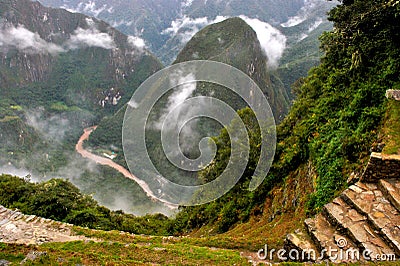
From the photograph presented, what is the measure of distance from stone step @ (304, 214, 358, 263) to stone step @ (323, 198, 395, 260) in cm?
11

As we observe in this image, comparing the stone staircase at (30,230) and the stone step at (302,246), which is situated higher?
the stone step at (302,246)

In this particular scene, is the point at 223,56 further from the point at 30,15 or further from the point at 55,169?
the point at 30,15

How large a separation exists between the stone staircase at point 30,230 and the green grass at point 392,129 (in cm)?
909

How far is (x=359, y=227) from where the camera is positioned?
18.5 ft

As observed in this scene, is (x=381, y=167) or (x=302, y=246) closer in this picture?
(x=302, y=246)

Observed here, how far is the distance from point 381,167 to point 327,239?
209 cm

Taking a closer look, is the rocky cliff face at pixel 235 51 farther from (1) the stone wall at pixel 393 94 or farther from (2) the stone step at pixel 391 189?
(2) the stone step at pixel 391 189

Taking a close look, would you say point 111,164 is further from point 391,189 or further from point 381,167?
point 391,189

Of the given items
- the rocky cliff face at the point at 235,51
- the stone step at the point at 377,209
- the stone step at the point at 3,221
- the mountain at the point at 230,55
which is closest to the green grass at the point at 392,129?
the stone step at the point at 377,209

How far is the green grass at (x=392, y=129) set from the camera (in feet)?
20.9

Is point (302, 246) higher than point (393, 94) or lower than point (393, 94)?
lower

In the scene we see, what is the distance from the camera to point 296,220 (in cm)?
820

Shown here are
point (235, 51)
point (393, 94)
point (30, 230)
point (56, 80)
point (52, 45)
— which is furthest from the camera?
point (52, 45)

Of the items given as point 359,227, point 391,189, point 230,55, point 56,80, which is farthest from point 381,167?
point 56,80
